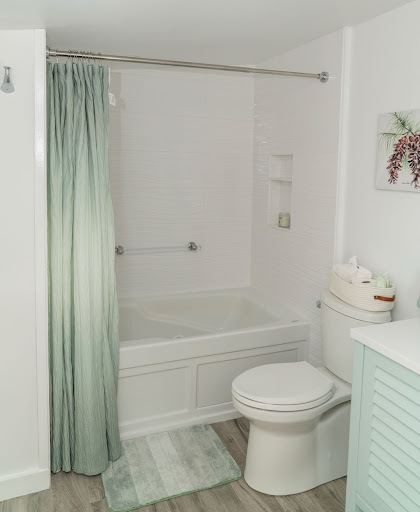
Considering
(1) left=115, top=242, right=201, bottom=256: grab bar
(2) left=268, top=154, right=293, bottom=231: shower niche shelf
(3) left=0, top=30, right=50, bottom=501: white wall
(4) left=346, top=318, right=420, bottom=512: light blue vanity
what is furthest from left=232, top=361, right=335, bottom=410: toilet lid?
(1) left=115, top=242, right=201, bottom=256: grab bar

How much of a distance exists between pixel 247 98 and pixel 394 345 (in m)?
2.41

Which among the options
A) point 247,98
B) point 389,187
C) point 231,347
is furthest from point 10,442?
point 247,98

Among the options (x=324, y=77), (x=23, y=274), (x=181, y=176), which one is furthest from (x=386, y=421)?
(x=181, y=176)

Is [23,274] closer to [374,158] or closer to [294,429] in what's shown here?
[294,429]

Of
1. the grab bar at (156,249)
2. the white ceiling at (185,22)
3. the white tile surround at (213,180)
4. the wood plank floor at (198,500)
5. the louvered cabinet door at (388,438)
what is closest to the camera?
the louvered cabinet door at (388,438)

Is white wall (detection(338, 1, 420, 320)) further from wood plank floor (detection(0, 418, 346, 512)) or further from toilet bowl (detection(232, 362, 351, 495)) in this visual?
wood plank floor (detection(0, 418, 346, 512))

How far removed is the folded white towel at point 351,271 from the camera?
2.40 meters

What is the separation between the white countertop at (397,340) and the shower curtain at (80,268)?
1.21 metres

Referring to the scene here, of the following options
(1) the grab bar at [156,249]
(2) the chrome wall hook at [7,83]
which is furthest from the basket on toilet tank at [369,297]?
(2) the chrome wall hook at [7,83]

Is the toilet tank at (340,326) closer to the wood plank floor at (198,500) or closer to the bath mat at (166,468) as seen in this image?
the wood plank floor at (198,500)

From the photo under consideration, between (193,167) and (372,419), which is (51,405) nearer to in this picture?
(372,419)

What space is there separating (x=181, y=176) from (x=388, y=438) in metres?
2.32

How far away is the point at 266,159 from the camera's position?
3504 millimetres

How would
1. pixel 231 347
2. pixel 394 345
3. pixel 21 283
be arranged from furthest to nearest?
pixel 231 347, pixel 21 283, pixel 394 345
